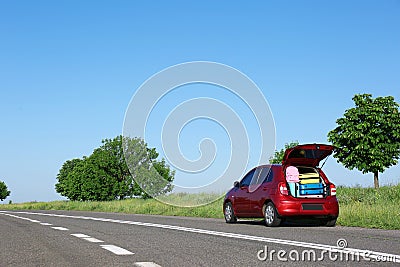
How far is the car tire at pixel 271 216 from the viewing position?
48.7ft

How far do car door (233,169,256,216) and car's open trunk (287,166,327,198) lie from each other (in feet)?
5.11

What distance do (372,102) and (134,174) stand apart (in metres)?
39.5

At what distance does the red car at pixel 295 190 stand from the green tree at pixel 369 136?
37.0m

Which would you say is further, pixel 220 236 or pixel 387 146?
pixel 387 146

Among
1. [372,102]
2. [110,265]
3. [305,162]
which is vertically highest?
[372,102]

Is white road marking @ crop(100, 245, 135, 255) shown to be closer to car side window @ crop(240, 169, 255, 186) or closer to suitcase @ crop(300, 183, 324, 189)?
suitcase @ crop(300, 183, 324, 189)

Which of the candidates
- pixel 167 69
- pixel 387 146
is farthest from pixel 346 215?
pixel 387 146

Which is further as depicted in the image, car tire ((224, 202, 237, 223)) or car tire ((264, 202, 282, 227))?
Result: car tire ((224, 202, 237, 223))

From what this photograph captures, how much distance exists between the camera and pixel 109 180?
86938 mm

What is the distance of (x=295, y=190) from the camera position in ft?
50.0

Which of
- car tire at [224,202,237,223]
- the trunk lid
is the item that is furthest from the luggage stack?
car tire at [224,202,237,223]

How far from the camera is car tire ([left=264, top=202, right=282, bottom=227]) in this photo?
48.7 feet

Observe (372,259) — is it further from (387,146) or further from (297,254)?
(387,146)

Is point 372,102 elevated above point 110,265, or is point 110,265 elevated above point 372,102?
point 372,102
